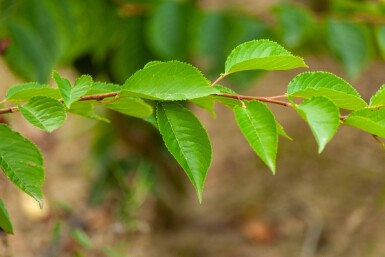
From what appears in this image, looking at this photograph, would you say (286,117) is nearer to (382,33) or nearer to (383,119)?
(382,33)

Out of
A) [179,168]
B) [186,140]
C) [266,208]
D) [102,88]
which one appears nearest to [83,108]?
[102,88]

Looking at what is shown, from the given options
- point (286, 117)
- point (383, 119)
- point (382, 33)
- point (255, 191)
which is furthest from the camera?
point (286, 117)

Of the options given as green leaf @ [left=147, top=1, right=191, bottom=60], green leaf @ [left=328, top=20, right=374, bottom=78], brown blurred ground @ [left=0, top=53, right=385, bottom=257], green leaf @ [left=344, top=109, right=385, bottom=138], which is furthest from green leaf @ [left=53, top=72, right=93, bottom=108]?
brown blurred ground @ [left=0, top=53, right=385, bottom=257]

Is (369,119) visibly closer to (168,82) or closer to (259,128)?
(259,128)

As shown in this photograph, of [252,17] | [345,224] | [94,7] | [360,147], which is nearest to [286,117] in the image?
[360,147]

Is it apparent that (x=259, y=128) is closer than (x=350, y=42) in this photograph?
Yes

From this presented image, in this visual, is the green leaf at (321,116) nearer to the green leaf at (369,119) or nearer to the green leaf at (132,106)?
the green leaf at (369,119)

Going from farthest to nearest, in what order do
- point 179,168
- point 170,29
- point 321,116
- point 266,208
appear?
point 266,208 < point 179,168 < point 170,29 < point 321,116
